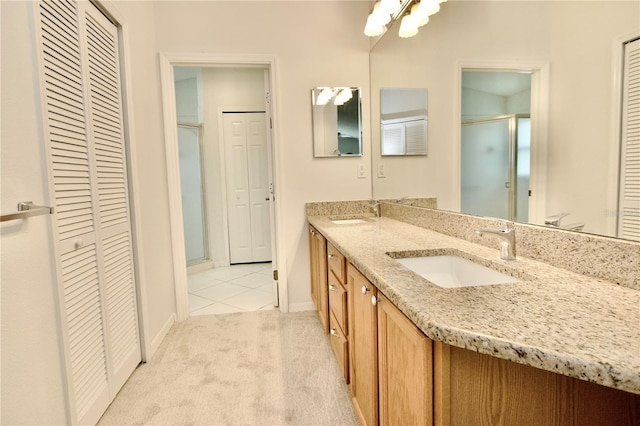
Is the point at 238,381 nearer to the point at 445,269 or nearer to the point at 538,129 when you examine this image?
the point at 445,269

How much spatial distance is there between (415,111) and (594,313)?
1590 mm

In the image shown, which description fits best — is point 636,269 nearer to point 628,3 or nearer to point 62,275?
point 628,3

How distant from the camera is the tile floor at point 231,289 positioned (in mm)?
3010

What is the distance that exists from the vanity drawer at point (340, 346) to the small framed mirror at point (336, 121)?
139 centimetres

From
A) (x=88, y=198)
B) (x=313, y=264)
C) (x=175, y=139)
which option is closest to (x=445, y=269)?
(x=313, y=264)

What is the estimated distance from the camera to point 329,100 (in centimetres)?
271

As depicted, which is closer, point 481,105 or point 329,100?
point 481,105

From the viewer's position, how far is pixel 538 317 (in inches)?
27.5

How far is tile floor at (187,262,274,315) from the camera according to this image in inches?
118

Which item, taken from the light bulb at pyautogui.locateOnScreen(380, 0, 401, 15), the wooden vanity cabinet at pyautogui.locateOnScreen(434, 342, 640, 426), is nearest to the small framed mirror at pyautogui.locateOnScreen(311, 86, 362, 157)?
the light bulb at pyautogui.locateOnScreen(380, 0, 401, 15)

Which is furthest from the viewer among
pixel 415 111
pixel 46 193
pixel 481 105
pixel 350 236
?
pixel 415 111

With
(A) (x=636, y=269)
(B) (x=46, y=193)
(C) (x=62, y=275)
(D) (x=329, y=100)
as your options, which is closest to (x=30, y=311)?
(C) (x=62, y=275)

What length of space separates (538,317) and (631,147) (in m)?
0.52

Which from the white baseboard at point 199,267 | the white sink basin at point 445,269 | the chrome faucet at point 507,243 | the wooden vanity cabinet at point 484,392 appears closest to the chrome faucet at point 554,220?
the chrome faucet at point 507,243
